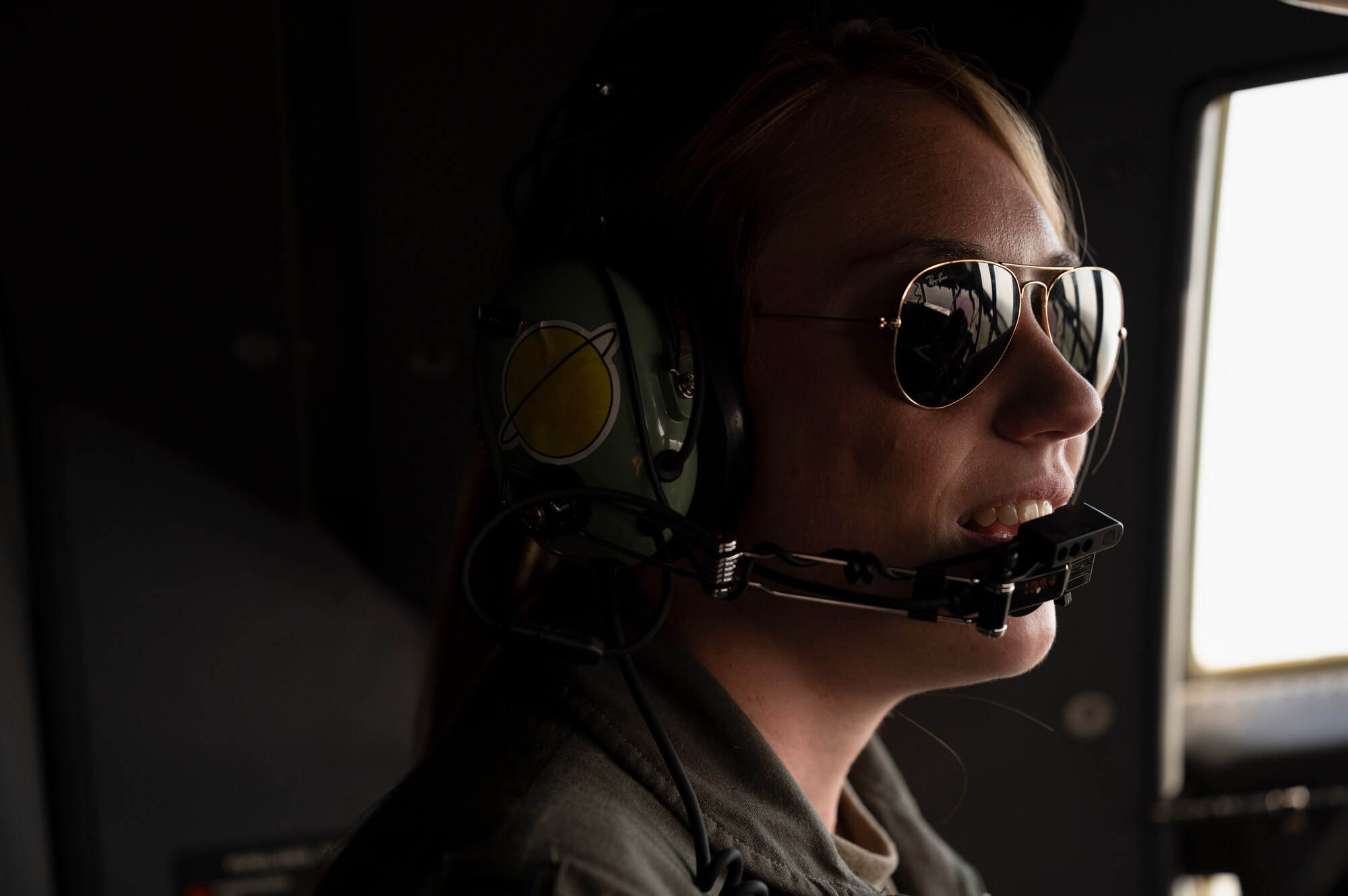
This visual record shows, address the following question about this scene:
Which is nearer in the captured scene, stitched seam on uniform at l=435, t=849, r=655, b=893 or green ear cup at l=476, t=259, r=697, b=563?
stitched seam on uniform at l=435, t=849, r=655, b=893

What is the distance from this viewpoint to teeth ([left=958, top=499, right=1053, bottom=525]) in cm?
107

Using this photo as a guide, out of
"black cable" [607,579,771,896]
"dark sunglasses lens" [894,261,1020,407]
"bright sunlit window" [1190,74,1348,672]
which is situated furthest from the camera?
"bright sunlit window" [1190,74,1348,672]

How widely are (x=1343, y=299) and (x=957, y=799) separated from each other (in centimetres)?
104

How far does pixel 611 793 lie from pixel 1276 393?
1.38 metres

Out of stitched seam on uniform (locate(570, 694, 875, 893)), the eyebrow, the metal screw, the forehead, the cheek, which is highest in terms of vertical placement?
the forehead

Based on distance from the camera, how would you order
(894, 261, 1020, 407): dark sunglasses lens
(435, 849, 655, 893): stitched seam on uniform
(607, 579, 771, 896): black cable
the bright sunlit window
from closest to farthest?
(435, 849, 655, 893): stitched seam on uniform < (607, 579, 771, 896): black cable < (894, 261, 1020, 407): dark sunglasses lens < the bright sunlit window

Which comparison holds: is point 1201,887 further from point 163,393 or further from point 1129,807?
point 163,393

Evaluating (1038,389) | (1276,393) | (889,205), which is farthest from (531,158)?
(1276,393)

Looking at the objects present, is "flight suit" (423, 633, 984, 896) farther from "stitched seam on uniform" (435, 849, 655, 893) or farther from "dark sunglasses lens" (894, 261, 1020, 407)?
"dark sunglasses lens" (894, 261, 1020, 407)

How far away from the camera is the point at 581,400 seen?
0.92 m

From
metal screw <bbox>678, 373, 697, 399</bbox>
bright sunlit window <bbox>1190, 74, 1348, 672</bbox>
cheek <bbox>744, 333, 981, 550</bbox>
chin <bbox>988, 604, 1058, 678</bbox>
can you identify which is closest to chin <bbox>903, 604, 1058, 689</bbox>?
chin <bbox>988, 604, 1058, 678</bbox>

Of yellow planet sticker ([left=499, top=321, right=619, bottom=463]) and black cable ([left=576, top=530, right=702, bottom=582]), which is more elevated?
yellow planet sticker ([left=499, top=321, right=619, bottom=463])

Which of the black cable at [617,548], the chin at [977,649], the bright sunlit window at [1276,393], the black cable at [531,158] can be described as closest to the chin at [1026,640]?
the chin at [977,649]

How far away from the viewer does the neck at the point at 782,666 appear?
110 centimetres
